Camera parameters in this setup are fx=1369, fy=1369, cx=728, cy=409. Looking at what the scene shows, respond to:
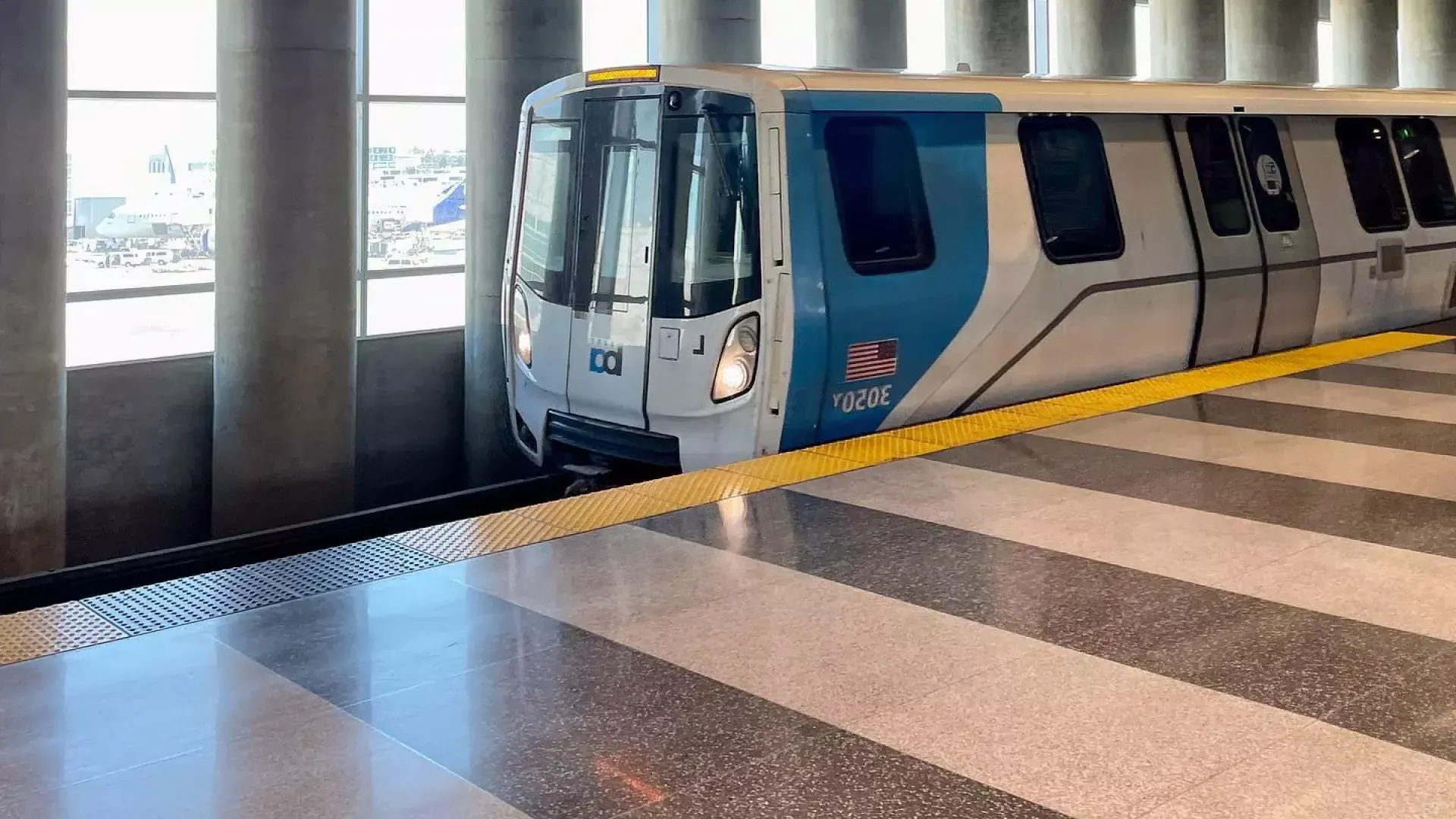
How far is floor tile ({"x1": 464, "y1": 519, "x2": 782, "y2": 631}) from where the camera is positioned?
14.5 ft

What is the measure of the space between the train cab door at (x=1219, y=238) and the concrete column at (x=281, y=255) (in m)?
5.72

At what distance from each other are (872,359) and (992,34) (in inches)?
371

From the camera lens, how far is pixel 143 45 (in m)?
10.2

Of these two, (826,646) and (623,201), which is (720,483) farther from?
(826,646)

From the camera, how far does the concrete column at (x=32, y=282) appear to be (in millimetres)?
8070

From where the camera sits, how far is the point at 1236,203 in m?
9.30

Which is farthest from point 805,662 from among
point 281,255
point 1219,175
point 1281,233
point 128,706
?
point 1281,233

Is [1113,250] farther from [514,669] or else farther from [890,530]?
[514,669]

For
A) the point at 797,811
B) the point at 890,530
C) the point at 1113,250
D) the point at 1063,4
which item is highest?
the point at 1063,4

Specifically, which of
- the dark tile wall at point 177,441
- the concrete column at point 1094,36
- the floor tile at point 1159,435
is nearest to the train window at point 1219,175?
the floor tile at point 1159,435

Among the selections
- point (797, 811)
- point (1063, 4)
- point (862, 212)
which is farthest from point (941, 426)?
point (1063, 4)

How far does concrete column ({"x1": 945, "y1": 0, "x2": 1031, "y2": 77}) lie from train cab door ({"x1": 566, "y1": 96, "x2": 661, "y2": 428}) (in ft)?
29.5

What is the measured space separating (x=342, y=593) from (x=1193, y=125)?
6.73 meters

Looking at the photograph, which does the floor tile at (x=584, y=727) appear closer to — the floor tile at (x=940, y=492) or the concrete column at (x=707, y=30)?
the floor tile at (x=940, y=492)
